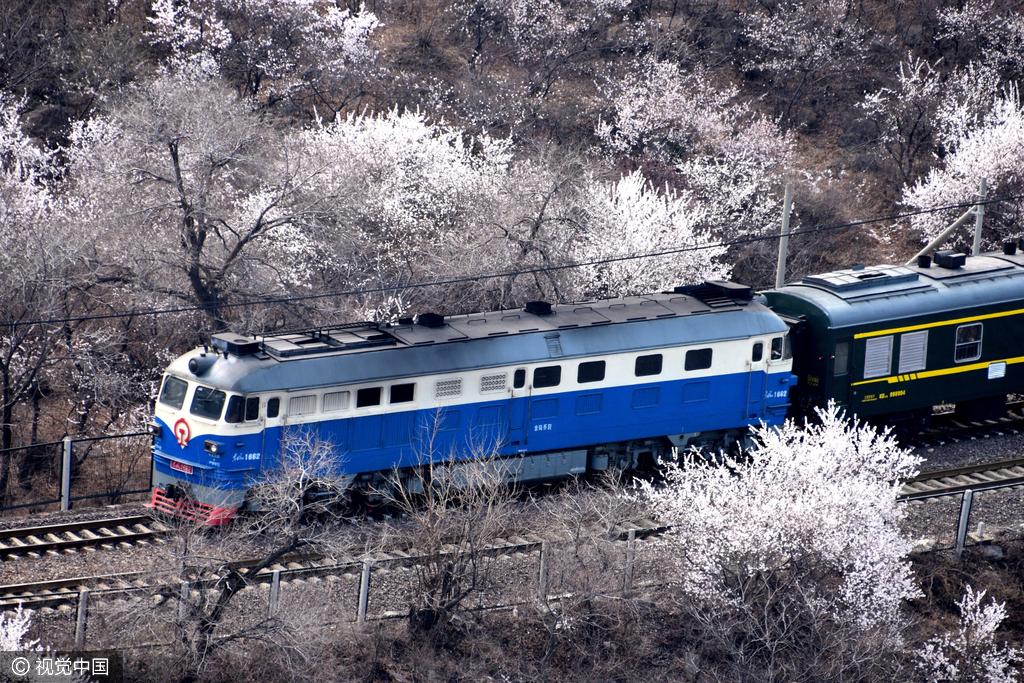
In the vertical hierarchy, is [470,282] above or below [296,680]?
above

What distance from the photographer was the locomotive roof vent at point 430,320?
24.6m

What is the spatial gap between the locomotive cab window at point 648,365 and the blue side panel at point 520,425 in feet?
0.81

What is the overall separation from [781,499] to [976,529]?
6463 millimetres

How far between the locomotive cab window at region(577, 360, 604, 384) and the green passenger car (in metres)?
4.75

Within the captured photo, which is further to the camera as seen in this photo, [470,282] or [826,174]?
[826,174]

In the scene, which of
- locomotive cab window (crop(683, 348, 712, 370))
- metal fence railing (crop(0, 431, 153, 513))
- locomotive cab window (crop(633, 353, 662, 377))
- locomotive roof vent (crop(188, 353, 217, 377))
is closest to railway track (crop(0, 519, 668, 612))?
locomotive cab window (crop(633, 353, 662, 377))

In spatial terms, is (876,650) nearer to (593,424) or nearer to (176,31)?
(593,424)

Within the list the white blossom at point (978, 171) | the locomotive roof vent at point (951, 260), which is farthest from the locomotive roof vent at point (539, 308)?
the white blossom at point (978, 171)

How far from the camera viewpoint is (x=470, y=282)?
106ft

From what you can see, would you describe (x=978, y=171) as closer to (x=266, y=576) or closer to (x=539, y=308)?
(x=539, y=308)

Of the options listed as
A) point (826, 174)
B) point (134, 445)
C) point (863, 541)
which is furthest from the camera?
point (826, 174)

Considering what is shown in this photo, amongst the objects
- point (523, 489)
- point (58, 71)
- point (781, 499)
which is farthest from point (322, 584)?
point (58, 71)

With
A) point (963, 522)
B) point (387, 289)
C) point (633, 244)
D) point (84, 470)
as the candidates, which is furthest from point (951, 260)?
point (84, 470)

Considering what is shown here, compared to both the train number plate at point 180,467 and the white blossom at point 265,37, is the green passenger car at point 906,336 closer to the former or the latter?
the train number plate at point 180,467
